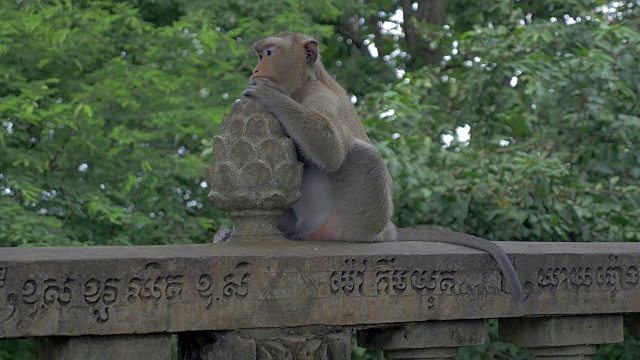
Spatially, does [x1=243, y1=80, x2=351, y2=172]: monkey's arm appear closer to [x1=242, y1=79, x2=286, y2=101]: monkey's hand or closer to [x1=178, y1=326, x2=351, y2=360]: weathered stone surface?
[x1=242, y1=79, x2=286, y2=101]: monkey's hand

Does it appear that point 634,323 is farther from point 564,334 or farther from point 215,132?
point 215,132

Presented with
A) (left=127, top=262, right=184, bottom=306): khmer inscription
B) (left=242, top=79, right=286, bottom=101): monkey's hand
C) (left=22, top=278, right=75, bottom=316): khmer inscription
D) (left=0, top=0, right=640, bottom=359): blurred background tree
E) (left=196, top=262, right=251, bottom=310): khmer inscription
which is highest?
(left=242, top=79, right=286, bottom=101): monkey's hand

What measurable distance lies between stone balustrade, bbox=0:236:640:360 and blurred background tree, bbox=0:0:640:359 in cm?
215

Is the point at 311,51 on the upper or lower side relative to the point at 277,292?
upper

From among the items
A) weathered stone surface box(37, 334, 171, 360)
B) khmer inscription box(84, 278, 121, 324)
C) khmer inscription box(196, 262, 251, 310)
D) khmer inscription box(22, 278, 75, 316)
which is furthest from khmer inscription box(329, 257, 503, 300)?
khmer inscription box(22, 278, 75, 316)

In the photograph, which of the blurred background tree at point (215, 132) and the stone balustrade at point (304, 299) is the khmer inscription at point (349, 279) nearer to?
the stone balustrade at point (304, 299)

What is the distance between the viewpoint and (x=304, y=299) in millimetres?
3502

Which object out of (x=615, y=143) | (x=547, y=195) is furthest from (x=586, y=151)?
(x=547, y=195)

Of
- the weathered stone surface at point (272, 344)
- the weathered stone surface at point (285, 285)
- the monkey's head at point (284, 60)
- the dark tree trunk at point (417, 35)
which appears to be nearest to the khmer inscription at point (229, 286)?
the weathered stone surface at point (285, 285)

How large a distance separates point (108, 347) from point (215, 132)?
3641mm

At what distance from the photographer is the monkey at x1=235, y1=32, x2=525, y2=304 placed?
12.3 feet

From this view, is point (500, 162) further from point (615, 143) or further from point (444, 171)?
point (615, 143)

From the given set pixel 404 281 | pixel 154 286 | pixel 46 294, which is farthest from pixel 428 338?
pixel 46 294

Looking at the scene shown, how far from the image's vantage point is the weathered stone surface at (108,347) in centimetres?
323
